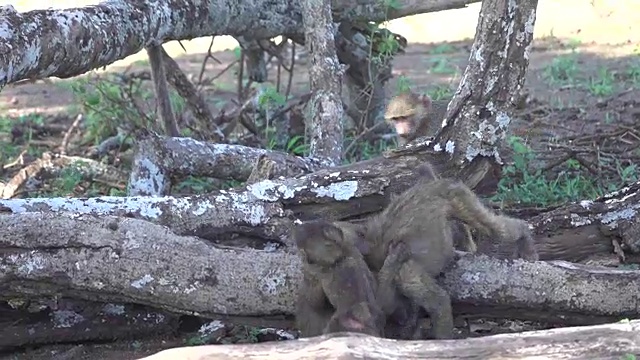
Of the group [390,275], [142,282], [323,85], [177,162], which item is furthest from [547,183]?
[142,282]

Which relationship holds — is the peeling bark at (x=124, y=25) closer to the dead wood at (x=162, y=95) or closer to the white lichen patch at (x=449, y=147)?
the dead wood at (x=162, y=95)

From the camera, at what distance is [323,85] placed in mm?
6250

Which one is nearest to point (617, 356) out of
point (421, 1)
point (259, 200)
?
point (259, 200)

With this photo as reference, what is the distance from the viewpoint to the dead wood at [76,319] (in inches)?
177

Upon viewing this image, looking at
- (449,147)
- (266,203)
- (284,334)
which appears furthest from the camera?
(449,147)

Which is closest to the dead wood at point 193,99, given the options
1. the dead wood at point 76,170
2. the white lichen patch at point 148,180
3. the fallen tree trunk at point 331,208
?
the dead wood at point 76,170

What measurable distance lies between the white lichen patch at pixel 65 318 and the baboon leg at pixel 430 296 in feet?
4.93

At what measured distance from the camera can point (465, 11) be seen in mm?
14148

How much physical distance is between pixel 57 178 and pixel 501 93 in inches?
135

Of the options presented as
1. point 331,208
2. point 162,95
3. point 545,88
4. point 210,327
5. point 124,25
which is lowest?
point 210,327

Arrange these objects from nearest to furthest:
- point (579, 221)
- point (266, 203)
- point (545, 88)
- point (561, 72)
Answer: point (266, 203)
point (579, 221)
point (545, 88)
point (561, 72)

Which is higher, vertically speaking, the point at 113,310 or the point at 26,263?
the point at 26,263

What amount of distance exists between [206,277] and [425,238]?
92 cm

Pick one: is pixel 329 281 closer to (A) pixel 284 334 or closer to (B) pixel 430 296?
(B) pixel 430 296
